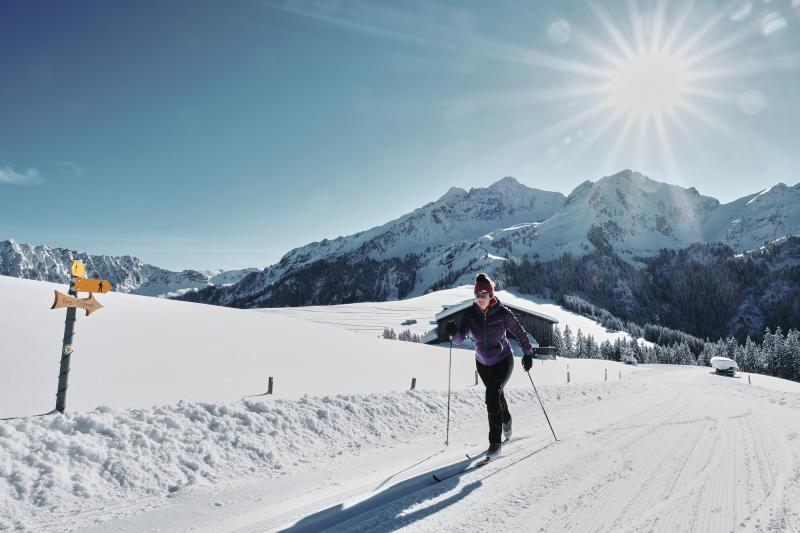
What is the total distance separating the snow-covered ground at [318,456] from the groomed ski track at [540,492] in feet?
0.08

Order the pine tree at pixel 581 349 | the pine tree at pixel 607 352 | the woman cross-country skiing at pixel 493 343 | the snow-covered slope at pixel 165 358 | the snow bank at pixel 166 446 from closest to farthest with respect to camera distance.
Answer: the snow bank at pixel 166 446 → the woman cross-country skiing at pixel 493 343 → the snow-covered slope at pixel 165 358 → the pine tree at pixel 581 349 → the pine tree at pixel 607 352

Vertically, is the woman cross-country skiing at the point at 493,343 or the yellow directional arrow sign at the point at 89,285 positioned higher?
the yellow directional arrow sign at the point at 89,285

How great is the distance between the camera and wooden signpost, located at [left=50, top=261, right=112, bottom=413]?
6020mm

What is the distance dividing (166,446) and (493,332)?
5.16m

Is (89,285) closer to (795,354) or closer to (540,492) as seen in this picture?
(540,492)

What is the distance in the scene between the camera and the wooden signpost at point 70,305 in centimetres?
602

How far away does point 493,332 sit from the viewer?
623 cm

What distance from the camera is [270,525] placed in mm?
3791

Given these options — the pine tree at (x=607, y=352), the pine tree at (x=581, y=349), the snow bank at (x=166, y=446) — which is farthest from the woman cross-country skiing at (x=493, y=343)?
the pine tree at (x=607, y=352)

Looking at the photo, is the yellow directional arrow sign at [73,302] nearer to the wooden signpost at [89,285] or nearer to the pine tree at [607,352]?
the wooden signpost at [89,285]

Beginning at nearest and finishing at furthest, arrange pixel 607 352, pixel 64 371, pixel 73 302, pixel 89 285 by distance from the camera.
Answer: pixel 64 371
pixel 73 302
pixel 89 285
pixel 607 352

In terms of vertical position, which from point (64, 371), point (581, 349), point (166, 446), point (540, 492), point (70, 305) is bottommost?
point (581, 349)

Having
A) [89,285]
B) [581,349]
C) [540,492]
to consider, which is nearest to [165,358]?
[89,285]

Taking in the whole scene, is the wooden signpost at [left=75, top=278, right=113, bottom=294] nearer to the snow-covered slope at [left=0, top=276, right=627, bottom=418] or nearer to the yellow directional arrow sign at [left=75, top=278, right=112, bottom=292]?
the yellow directional arrow sign at [left=75, top=278, right=112, bottom=292]
